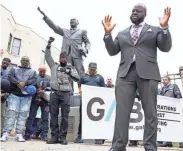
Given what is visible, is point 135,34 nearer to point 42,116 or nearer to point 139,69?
point 139,69

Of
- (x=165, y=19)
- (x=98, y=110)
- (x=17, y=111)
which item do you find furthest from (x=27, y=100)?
(x=165, y=19)

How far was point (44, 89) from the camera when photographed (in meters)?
6.42

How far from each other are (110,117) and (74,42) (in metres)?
2.11

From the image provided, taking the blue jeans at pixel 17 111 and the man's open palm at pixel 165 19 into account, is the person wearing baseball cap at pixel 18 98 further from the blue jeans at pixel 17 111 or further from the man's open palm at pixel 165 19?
the man's open palm at pixel 165 19

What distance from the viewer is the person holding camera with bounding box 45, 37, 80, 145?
5.28 metres

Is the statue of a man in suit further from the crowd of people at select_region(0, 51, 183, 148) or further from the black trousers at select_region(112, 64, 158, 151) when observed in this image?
the black trousers at select_region(112, 64, 158, 151)

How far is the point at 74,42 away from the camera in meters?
6.91

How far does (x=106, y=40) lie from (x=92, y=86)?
2.86 meters

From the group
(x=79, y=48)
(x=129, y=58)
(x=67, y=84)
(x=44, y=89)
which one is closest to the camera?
(x=129, y=58)

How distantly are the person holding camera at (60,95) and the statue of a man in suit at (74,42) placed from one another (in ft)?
3.46

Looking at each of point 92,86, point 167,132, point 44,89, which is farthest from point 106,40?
point 167,132

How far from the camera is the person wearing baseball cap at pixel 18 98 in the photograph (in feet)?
18.0

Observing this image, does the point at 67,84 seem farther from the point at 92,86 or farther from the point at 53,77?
the point at 92,86

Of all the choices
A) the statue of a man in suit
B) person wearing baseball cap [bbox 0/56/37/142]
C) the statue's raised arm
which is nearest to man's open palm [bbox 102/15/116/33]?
person wearing baseball cap [bbox 0/56/37/142]
